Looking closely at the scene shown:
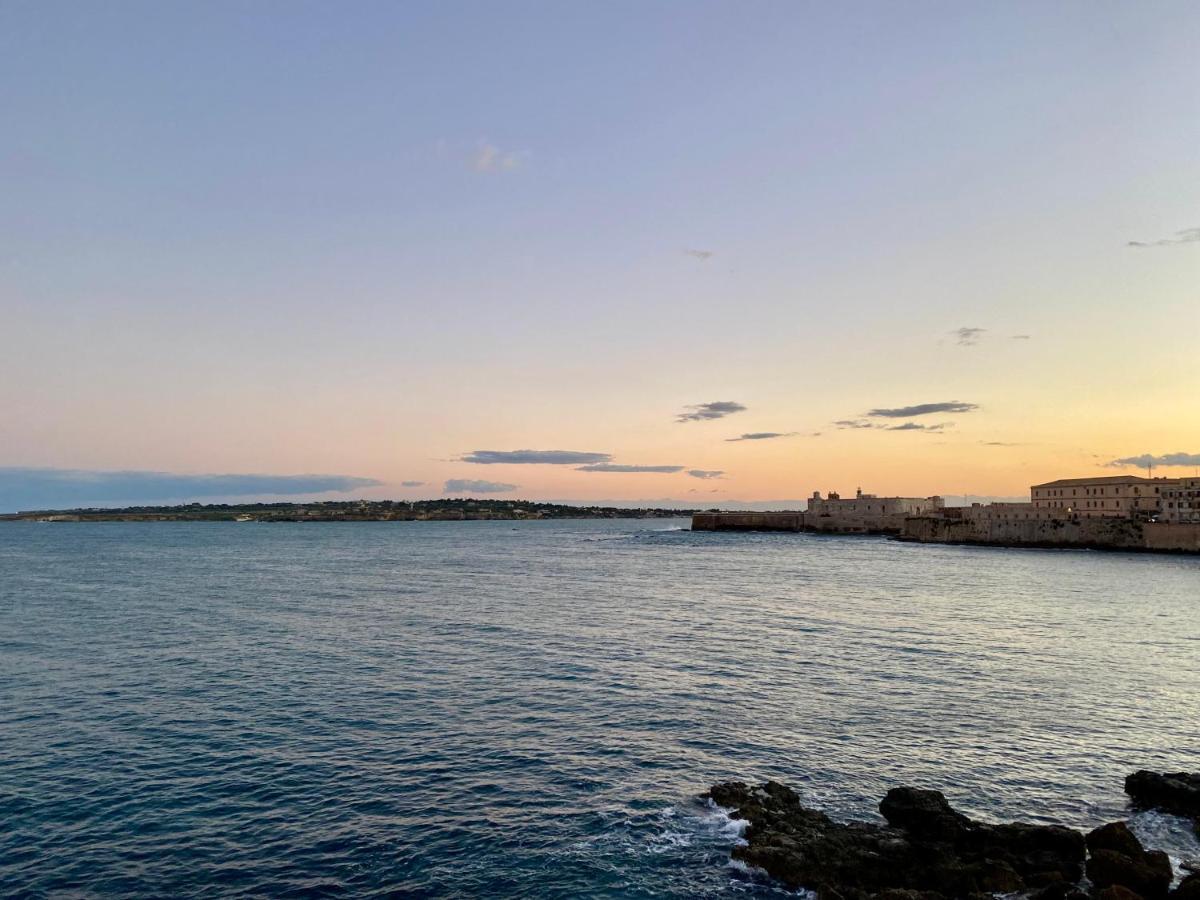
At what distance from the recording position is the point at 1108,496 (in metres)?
148

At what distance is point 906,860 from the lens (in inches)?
665

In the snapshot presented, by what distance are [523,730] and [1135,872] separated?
17.9 metres

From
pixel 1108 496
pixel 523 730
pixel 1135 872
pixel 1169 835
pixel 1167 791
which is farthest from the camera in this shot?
pixel 1108 496

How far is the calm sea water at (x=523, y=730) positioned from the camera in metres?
17.6

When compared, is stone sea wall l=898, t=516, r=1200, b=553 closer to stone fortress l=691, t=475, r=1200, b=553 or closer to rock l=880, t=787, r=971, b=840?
stone fortress l=691, t=475, r=1200, b=553

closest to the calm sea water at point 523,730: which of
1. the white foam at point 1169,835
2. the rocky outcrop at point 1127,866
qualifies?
the white foam at point 1169,835

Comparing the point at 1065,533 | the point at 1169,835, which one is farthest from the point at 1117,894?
the point at 1065,533

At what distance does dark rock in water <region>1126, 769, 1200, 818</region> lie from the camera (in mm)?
20469

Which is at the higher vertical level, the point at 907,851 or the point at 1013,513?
the point at 1013,513

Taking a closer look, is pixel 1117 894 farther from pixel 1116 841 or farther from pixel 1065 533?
pixel 1065 533

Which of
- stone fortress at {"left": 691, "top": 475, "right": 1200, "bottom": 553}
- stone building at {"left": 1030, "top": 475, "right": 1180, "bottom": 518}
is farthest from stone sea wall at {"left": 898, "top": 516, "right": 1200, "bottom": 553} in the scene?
stone building at {"left": 1030, "top": 475, "right": 1180, "bottom": 518}

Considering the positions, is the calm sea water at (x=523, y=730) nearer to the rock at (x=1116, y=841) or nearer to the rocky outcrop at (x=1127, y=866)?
the rock at (x=1116, y=841)

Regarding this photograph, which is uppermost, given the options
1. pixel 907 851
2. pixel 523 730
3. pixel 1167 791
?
pixel 1167 791

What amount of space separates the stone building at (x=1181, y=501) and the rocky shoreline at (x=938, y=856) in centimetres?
14559
